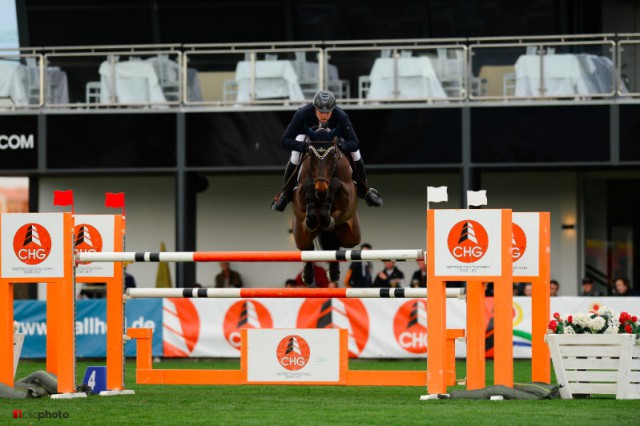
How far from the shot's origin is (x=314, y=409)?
1119 centimetres

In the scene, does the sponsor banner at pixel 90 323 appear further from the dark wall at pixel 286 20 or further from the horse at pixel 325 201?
the dark wall at pixel 286 20

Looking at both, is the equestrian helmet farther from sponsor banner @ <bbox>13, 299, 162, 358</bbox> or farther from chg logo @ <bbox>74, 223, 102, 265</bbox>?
sponsor banner @ <bbox>13, 299, 162, 358</bbox>

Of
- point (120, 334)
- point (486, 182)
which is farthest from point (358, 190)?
point (486, 182)

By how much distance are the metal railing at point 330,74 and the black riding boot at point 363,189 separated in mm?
7005

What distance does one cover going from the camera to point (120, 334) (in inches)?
526

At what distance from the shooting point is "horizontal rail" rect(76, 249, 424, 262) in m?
11.8

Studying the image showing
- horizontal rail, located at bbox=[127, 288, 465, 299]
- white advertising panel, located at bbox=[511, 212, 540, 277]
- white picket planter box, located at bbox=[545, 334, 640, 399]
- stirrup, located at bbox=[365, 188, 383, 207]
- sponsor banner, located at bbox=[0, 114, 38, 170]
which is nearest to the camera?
horizontal rail, located at bbox=[127, 288, 465, 299]

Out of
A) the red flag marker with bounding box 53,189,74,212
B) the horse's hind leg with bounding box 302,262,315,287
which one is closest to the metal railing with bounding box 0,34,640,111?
the horse's hind leg with bounding box 302,262,315,287

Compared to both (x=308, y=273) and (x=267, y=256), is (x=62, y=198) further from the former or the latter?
(x=308, y=273)

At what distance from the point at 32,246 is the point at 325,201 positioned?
279 cm

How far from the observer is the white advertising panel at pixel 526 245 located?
13320mm

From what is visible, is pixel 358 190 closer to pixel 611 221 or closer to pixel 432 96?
pixel 432 96

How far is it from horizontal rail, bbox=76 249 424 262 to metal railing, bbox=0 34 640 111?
899 centimetres

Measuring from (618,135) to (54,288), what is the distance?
442 inches
